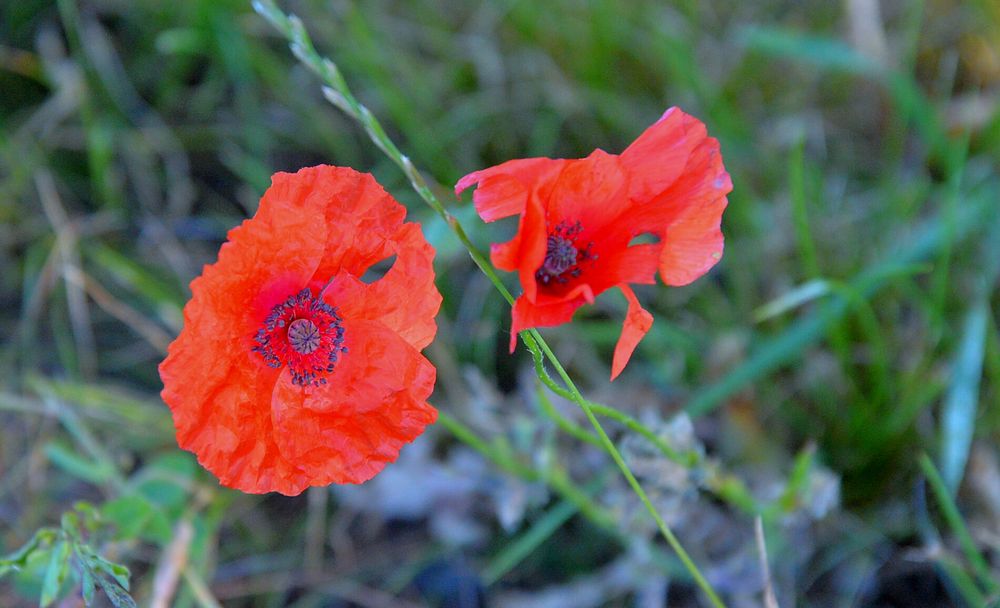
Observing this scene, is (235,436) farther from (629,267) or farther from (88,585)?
(629,267)

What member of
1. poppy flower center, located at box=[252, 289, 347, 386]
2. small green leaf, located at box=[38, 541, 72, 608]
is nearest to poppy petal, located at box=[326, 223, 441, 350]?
poppy flower center, located at box=[252, 289, 347, 386]

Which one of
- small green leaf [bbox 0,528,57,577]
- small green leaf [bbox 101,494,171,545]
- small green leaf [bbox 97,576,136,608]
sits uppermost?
small green leaf [bbox 0,528,57,577]

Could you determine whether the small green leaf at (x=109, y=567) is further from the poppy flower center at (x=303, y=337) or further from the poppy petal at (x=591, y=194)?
the poppy petal at (x=591, y=194)

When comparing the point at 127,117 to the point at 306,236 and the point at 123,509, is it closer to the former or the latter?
the point at 123,509

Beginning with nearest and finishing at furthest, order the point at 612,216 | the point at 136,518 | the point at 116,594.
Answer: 1. the point at 116,594
2. the point at 612,216
3. the point at 136,518

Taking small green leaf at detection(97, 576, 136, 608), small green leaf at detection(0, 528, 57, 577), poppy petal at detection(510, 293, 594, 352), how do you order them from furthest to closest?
small green leaf at detection(0, 528, 57, 577)
small green leaf at detection(97, 576, 136, 608)
poppy petal at detection(510, 293, 594, 352)

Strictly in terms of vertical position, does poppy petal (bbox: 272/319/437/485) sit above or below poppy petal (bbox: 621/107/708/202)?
below

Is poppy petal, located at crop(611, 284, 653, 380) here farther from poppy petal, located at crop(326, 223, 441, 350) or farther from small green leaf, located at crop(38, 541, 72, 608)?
small green leaf, located at crop(38, 541, 72, 608)

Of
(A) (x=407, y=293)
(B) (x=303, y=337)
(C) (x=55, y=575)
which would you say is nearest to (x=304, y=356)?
(B) (x=303, y=337)
